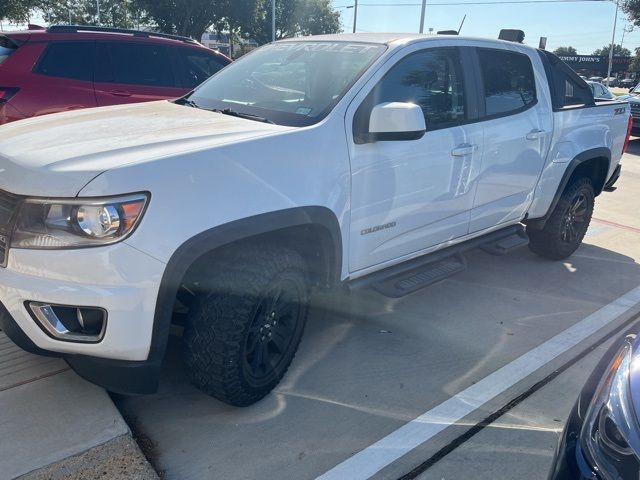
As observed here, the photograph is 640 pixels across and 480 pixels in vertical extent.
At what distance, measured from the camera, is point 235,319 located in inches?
104

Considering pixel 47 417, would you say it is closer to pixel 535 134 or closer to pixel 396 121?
pixel 396 121

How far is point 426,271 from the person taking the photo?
3.77 metres

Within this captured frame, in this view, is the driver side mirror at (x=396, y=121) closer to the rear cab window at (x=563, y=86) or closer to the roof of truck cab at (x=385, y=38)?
the roof of truck cab at (x=385, y=38)

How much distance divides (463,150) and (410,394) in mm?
1587

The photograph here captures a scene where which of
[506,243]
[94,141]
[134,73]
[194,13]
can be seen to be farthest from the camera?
[194,13]

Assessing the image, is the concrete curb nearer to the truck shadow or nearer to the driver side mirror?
the truck shadow

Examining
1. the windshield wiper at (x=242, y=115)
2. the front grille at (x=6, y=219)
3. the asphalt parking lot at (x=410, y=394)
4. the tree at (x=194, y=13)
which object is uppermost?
the tree at (x=194, y=13)

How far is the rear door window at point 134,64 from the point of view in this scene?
6301 mm

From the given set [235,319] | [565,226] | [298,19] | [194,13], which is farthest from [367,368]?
[298,19]

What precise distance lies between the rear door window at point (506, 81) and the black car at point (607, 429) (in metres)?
2.43

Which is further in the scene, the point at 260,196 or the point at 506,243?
the point at 506,243

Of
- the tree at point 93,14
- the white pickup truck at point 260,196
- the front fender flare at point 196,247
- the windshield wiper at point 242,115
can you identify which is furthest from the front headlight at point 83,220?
the tree at point 93,14

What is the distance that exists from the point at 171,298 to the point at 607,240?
542cm

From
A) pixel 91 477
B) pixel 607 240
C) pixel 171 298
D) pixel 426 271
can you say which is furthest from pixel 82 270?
pixel 607 240
